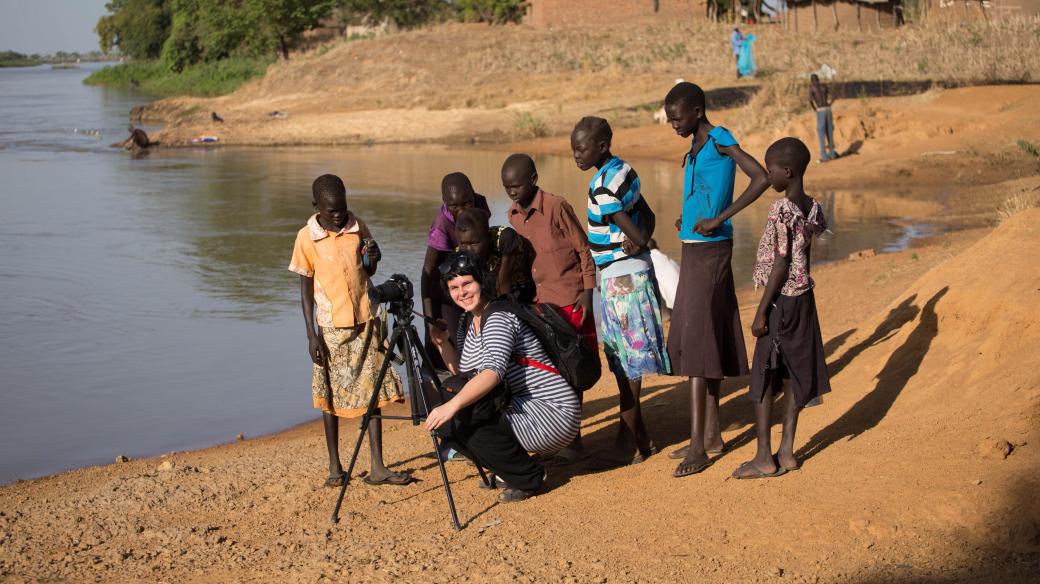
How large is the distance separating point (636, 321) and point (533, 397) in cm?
65

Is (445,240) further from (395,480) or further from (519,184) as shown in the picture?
(395,480)

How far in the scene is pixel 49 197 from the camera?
2119 cm

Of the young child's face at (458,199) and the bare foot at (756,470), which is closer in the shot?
the bare foot at (756,470)

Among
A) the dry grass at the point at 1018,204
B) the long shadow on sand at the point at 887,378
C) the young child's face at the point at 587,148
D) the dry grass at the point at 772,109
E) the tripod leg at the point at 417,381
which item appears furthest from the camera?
the dry grass at the point at 772,109

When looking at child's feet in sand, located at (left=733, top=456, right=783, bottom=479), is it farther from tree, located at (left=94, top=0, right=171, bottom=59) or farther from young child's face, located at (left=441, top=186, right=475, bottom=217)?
tree, located at (left=94, top=0, right=171, bottom=59)

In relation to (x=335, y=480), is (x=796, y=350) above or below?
above

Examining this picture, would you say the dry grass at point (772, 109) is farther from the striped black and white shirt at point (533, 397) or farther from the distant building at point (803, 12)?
the striped black and white shirt at point (533, 397)

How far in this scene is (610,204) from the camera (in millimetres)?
5234

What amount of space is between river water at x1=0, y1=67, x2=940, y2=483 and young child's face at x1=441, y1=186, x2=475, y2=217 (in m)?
3.13

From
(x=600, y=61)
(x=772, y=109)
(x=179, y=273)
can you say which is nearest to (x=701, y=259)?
(x=179, y=273)

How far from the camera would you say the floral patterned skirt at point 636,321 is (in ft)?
17.5

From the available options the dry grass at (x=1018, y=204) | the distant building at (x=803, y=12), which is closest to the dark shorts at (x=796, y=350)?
the dry grass at (x=1018, y=204)

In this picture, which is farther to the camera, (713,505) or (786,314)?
(786,314)

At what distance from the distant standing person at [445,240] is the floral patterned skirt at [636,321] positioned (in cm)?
76
